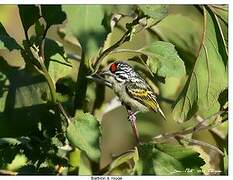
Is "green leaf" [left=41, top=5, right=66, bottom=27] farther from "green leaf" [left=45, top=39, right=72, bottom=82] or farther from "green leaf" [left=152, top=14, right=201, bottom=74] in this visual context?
"green leaf" [left=152, top=14, right=201, bottom=74]

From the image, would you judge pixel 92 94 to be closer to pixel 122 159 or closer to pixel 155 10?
pixel 122 159

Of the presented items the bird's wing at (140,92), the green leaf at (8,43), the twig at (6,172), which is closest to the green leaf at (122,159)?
the bird's wing at (140,92)

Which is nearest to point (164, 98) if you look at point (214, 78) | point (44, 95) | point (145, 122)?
point (145, 122)

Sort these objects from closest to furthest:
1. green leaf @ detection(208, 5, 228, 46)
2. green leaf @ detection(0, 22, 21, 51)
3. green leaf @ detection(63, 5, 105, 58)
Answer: green leaf @ detection(63, 5, 105, 58) → green leaf @ detection(0, 22, 21, 51) → green leaf @ detection(208, 5, 228, 46)

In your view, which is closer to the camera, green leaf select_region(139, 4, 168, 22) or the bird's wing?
green leaf select_region(139, 4, 168, 22)

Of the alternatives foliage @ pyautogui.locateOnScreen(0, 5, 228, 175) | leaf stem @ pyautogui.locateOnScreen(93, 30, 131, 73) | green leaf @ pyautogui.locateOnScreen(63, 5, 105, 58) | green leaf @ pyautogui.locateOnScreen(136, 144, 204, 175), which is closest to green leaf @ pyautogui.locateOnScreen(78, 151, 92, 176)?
foliage @ pyautogui.locateOnScreen(0, 5, 228, 175)

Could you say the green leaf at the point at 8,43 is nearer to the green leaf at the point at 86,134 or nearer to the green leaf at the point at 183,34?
the green leaf at the point at 86,134
